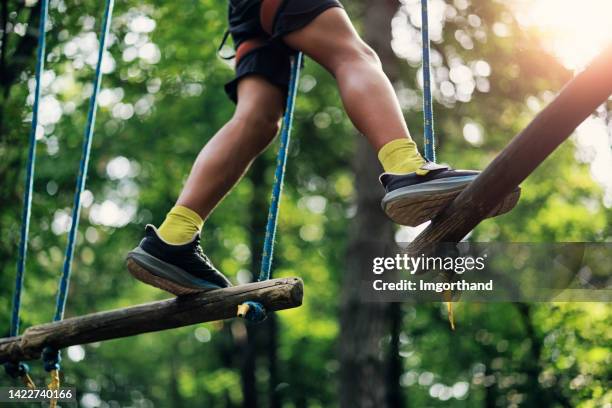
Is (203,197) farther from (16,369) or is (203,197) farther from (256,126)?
(16,369)

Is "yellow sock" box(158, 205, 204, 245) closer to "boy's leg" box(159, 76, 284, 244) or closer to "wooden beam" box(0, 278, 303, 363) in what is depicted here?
"boy's leg" box(159, 76, 284, 244)

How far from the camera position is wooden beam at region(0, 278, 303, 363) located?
243 cm

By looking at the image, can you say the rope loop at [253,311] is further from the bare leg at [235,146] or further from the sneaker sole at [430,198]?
the sneaker sole at [430,198]

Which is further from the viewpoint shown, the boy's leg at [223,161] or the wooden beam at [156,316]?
the boy's leg at [223,161]

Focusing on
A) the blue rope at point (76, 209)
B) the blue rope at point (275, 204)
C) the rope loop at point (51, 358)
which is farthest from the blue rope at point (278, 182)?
the rope loop at point (51, 358)

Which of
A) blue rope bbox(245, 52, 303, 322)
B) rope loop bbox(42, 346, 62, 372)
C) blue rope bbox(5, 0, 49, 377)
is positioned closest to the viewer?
blue rope bbox(245, 52, 303, 322)

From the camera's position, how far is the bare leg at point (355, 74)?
89.8 inches

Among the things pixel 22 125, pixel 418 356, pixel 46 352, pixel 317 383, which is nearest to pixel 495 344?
pixel 418 356

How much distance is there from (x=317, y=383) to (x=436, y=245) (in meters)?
13.9

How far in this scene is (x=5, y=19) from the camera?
19.5 feet

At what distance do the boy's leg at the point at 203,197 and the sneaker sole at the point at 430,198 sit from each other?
0.66 meters

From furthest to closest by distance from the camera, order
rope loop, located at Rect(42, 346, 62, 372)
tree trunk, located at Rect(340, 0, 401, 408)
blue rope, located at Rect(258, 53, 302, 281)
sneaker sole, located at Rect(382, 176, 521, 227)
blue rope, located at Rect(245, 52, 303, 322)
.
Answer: tree trunk, located at Rect(340, 0, 401, 408) < rope loop, located at Rect(42, 346, 62, 372) < blue rope, located at Rect(258, 53, 302, 281) < blue rope, located at Rect(245, 52, 303, 322) < sneaker sole, located at Rect(382, 176, 521, 227)

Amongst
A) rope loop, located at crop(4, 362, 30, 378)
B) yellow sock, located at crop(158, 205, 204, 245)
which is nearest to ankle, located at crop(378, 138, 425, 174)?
yellow sock, located at crop(158, 205, 204, 245)

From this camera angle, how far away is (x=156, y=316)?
8.86 ft
